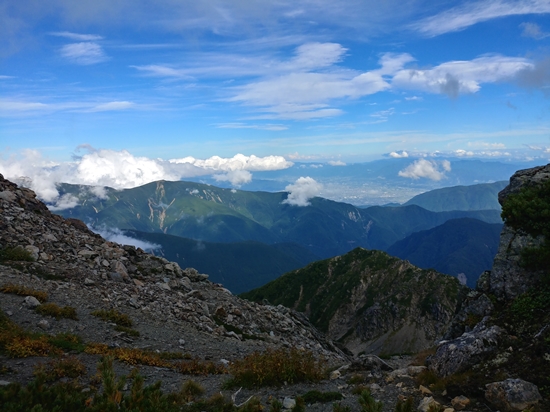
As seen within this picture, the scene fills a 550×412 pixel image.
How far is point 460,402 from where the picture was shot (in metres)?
9.25

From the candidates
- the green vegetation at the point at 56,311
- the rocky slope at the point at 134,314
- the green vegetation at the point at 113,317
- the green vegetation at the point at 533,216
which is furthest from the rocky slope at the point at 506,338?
the green vegetation at the point at 56,311

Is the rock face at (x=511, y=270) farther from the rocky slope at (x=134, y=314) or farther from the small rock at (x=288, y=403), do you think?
the small rock at (x=288, y=403)

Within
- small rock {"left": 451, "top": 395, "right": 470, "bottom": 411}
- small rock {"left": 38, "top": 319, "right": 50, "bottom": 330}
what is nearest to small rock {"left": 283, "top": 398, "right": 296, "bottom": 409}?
small rock {"left": 451, "top": 395, "right": 470, "bottom": 411}

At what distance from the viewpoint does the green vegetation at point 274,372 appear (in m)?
12.5

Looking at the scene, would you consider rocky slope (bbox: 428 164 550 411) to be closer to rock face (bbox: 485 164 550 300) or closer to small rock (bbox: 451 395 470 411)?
rock face (bbox: 485 164 550 300)

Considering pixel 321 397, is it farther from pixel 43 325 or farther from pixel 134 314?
pixel 134 314

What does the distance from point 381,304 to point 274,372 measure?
16631 cm

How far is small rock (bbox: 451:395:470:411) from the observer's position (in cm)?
912

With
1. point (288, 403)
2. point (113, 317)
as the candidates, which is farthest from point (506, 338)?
point (113, 317)

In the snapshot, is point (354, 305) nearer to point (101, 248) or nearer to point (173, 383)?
point (101, 248)

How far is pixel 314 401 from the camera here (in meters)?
11.0

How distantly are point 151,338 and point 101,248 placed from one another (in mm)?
13355

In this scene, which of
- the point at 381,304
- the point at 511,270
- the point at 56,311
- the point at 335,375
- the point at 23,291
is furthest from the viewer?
the point at 381,304

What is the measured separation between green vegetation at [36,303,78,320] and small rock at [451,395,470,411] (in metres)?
18.2
